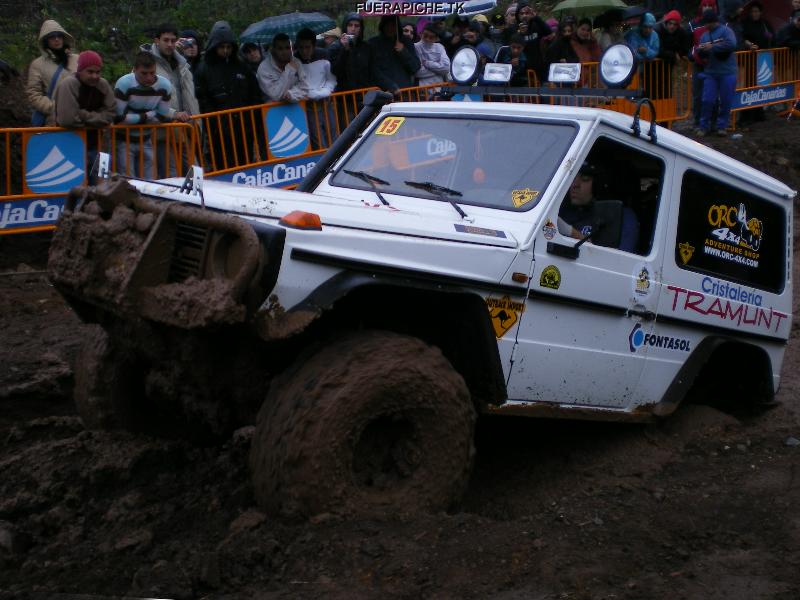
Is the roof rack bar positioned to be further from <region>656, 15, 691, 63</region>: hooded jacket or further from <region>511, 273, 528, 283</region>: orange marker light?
<region>656, 15, 691, 63</region>: hooded jacket

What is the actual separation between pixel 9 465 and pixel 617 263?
310 cm

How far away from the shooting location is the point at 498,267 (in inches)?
170

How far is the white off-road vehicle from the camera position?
379cm

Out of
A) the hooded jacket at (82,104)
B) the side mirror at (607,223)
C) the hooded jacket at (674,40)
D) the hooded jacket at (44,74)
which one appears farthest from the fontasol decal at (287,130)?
the hooded jacket at (674,40)

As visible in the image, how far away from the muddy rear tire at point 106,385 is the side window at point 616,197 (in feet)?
7.04

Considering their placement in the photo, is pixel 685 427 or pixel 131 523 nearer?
pixel 131 523

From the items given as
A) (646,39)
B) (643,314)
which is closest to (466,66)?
(643,314)

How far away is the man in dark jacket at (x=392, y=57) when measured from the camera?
10906 millimetres

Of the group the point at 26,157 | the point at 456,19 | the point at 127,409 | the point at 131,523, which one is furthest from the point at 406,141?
the point at 456,19

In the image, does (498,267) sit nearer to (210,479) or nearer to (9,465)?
(210,479)

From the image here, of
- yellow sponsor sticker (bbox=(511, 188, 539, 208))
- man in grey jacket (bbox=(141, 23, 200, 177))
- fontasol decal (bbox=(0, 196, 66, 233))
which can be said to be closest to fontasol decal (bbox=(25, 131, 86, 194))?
fontasol decal (bbox=(0, 196, 66, 233))

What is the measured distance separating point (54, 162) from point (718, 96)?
30.3ft

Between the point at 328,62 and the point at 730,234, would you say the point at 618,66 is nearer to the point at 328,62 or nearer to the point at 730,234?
the point at 730,234

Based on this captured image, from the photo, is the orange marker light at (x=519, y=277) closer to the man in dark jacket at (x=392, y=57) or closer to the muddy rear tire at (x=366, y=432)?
the muddy rear tire at (x=366, y=432)
